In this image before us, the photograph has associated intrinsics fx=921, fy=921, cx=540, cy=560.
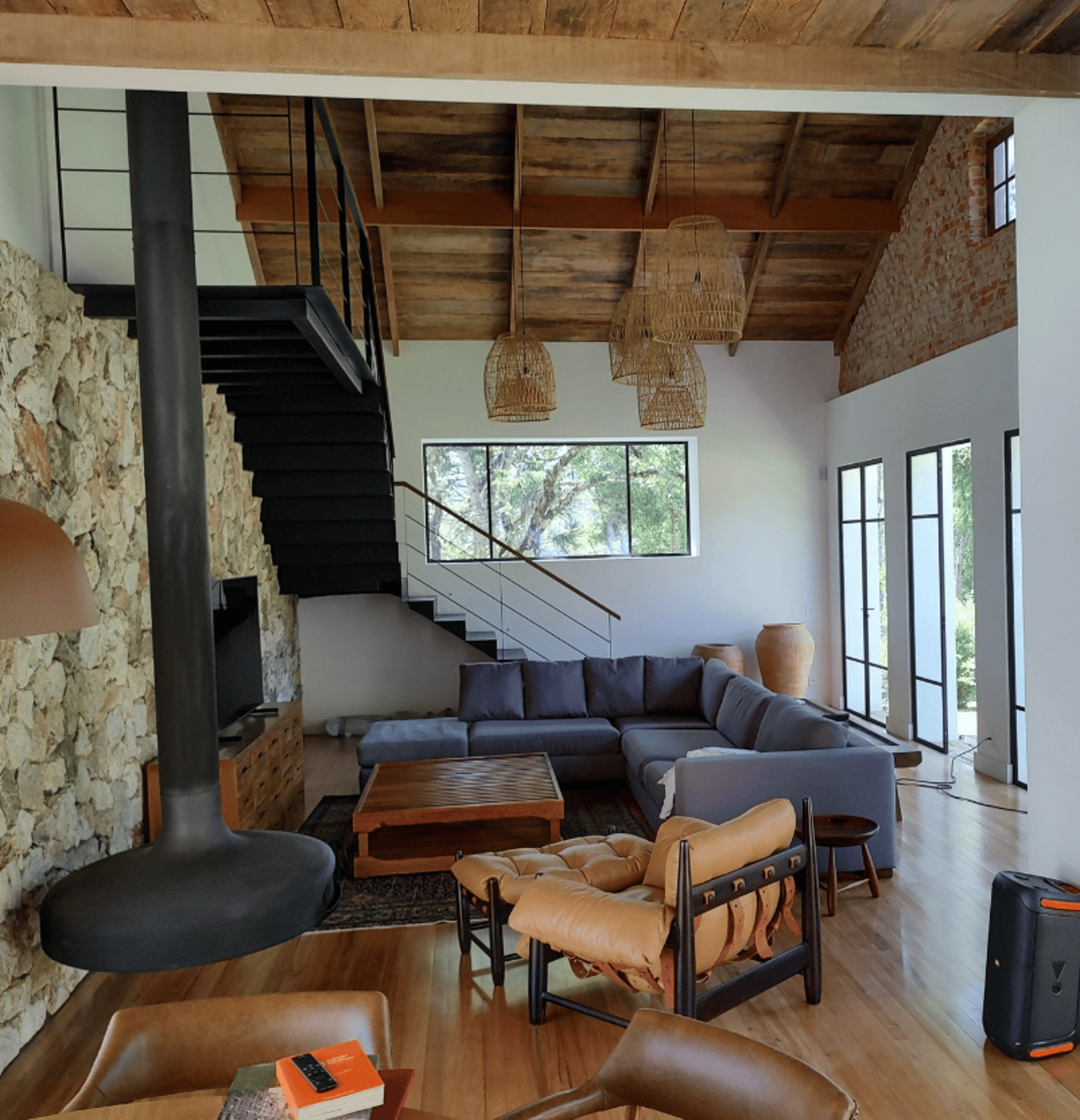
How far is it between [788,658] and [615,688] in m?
2.38

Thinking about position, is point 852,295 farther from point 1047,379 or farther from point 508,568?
point 1047,379

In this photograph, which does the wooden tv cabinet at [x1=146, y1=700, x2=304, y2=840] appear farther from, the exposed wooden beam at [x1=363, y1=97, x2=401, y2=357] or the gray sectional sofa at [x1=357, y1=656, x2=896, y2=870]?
the exposed wooden beam at [x1=363, y1=97, x2=401, y2=357]

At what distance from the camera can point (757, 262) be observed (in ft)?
29.1

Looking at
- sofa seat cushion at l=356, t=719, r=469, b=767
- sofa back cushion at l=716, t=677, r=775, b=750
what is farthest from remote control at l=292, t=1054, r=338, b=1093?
sofa seat cushion at l=356, t=719, r=469, b=767

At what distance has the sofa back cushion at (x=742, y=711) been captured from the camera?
575 cm

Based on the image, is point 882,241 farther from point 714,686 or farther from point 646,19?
point 646,19

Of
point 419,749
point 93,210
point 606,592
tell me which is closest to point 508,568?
point 606,592

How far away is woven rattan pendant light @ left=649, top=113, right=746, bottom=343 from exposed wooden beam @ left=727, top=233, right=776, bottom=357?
3.92 meters

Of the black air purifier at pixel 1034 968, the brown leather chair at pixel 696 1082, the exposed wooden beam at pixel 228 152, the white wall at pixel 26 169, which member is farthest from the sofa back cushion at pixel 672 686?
the brown leather chair at pixel 696 1082

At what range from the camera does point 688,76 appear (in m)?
2.63

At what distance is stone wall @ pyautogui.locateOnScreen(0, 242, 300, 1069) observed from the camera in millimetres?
3387

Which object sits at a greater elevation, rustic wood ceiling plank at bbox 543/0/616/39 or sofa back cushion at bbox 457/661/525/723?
rustic wood ceiling plank at bbox 543/0/616/39

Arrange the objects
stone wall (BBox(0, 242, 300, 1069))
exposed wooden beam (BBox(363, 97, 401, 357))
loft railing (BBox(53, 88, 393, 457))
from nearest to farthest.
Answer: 1. stone wall (BBox(0, 242, 300, 1069))
2. loft railing (BBox(53, 88, 393, 457))
3. exposed wooden beam (BBox(363, 97, 401, 357))

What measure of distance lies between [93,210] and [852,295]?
283 inches
